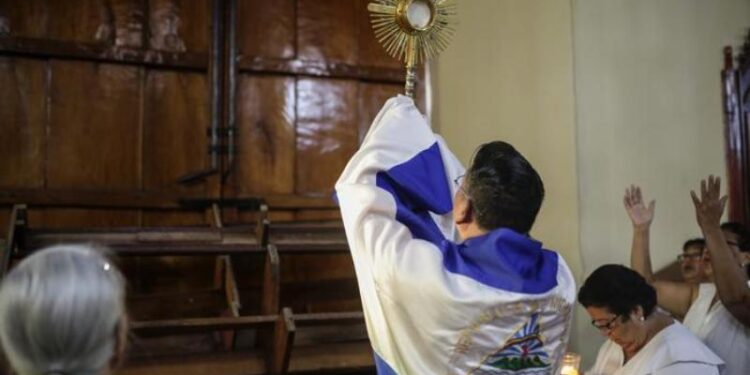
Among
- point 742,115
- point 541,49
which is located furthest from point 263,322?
point 742,115

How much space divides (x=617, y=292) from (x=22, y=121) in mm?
3031

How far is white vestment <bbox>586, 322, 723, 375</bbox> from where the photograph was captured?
8.06 ft

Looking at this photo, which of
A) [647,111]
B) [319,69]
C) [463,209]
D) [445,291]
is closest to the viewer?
[445,291]

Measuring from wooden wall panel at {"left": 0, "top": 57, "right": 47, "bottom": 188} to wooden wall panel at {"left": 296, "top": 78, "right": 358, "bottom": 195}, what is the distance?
4.50 feet

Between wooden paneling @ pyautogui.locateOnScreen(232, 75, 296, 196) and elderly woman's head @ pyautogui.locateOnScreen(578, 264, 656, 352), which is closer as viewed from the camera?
elderly woman's head @ pyautogui.locateOnScreen(578, 264, 656, 352)

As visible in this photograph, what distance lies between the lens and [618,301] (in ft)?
8.15

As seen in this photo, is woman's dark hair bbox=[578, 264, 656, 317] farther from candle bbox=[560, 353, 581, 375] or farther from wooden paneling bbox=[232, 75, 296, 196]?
wooden paneling bbox=[232, 75, 296, 196]

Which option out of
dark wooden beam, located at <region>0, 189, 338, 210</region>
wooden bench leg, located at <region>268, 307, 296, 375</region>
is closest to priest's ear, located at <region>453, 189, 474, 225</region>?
wooden bench leg, located at <region>268, 307, 296, 375</region>

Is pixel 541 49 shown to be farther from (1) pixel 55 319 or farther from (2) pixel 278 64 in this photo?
(1) pixel 55 319

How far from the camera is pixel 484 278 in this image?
65.4 inches

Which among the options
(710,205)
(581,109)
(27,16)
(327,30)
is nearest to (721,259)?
(710,205)

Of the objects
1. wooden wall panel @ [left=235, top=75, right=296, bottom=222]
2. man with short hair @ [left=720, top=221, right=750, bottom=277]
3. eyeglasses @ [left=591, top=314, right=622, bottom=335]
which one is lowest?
eyeglasses @ [left=591, top=314, right=622, bottom=335]

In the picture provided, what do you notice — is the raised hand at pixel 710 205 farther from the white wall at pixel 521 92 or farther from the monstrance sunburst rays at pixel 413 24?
the monstrance sunburst rays at pixel 413 24

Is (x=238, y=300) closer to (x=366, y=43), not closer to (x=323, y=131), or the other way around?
(x=323, y=131)
